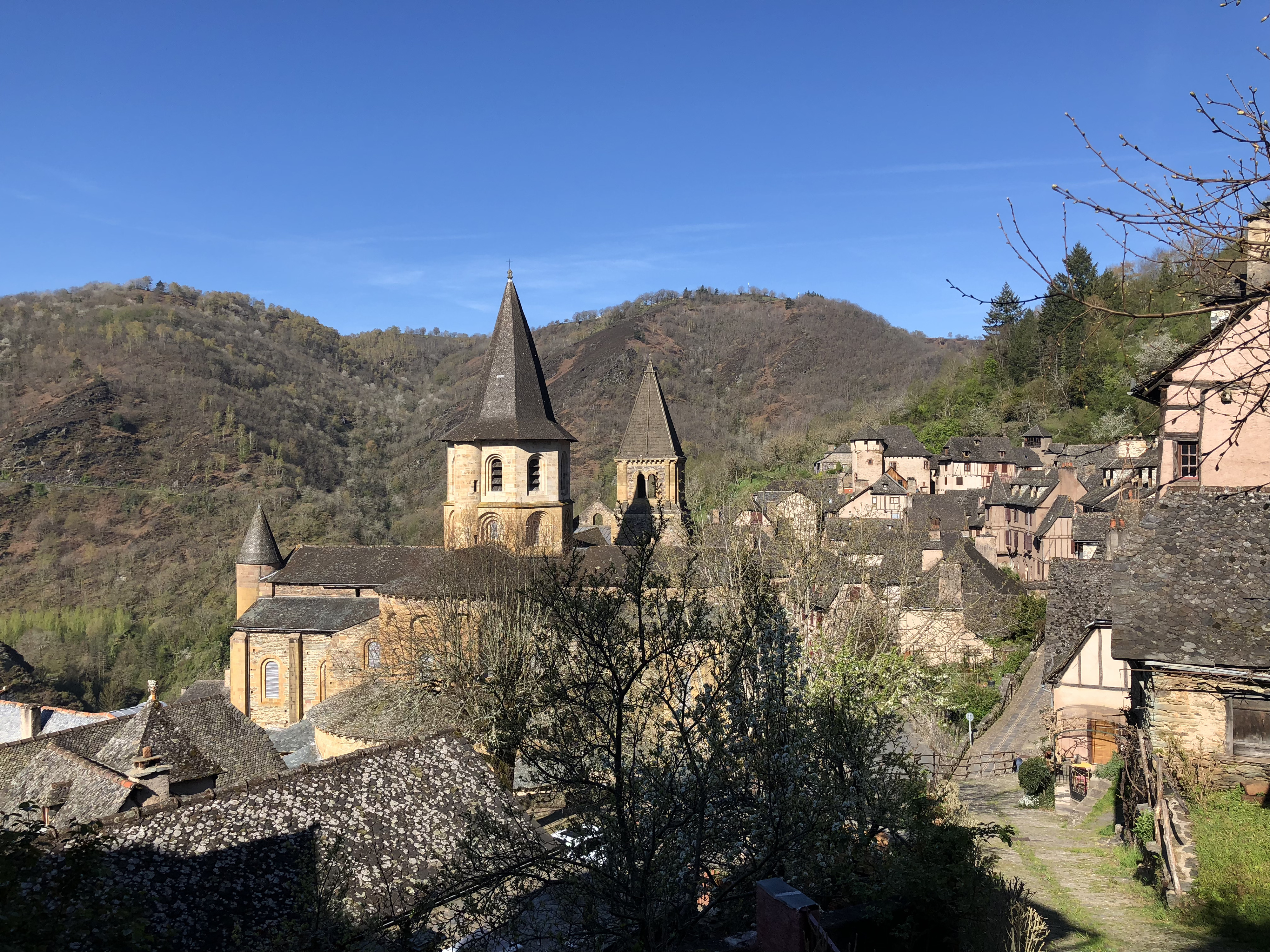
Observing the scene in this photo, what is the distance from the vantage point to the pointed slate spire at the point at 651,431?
142 ft

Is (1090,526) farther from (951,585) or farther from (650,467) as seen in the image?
(650,467)

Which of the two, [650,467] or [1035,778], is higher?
[650,467]

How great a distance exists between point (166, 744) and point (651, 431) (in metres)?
29.0

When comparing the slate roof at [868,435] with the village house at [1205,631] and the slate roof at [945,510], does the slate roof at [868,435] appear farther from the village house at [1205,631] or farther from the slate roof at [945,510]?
the village house at [1205,631]

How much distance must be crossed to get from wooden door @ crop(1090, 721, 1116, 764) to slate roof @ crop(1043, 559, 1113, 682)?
114 cm

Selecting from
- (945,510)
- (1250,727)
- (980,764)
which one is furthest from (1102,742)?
(945,510)

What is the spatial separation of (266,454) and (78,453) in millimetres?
18913

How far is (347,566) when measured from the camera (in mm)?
38344

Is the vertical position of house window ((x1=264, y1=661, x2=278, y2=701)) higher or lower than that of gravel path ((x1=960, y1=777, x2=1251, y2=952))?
lower

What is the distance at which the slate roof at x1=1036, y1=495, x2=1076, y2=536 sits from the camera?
42.6 metres

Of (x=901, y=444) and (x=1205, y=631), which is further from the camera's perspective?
(x=901, y=444)

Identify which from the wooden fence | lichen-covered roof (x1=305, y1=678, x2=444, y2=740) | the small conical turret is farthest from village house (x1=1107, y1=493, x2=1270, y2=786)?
the small conical turret

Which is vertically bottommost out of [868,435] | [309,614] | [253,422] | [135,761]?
[309,614]

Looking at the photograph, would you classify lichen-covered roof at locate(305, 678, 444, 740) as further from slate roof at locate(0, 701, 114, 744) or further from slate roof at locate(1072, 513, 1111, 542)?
slate roof at locate(1072, 513, 1111, 542)
